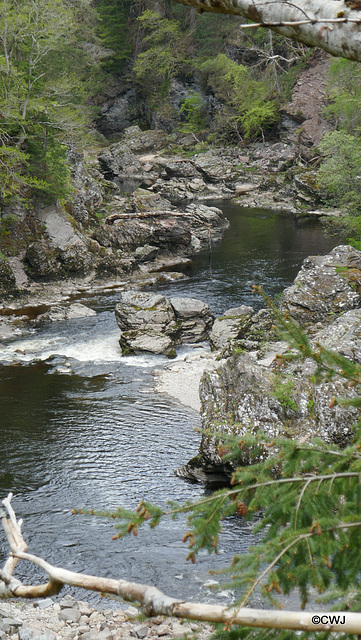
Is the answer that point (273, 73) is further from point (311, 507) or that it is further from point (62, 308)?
point (311, 507)

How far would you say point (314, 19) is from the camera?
2.46 metres

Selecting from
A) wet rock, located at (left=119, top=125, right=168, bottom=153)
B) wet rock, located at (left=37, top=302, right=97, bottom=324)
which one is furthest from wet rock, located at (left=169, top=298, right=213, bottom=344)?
wet rock, located at (left=119, top=125, right=168, bottom=153)

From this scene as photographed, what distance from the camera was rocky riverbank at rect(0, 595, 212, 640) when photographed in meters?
6.92

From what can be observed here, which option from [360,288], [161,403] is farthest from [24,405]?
[360,288]

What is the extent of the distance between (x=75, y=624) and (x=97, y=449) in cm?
530

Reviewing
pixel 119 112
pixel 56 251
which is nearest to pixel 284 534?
pixel 56 251

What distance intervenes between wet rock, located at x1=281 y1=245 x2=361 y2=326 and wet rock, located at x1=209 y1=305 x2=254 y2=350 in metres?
1.78

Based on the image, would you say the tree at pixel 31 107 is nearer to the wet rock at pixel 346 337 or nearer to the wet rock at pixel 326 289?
the wet rock at pixel 326 289

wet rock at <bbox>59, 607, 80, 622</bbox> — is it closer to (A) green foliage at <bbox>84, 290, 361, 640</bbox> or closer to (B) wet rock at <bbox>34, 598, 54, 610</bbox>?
(B) wet rock at <bbox>34, 598, 54, 610</bbox>

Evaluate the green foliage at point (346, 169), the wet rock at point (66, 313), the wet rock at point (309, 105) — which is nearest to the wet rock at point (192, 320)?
the wet rock at point (66, 313)

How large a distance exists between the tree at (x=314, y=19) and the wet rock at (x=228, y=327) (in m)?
15.5

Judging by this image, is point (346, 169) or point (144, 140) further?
point (144, 140)

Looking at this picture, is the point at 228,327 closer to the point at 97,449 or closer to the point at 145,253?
the point at 97,449

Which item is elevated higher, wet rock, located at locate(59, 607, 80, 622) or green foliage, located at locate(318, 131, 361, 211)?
green foliage, located at locate(318, 131, 361, 211)
